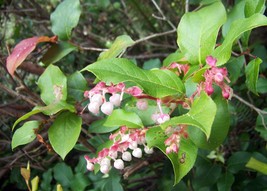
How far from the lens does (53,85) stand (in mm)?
773

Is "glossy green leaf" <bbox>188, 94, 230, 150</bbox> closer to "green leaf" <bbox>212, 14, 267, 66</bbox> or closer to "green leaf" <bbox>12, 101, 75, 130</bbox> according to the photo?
"green leaf" <bbox>212, 14, 267, 66</bbox>

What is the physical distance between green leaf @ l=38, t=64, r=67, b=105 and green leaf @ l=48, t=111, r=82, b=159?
42 mm

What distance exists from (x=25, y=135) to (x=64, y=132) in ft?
0.32

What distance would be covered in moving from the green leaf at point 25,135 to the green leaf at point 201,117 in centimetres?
37

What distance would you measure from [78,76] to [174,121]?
40cm

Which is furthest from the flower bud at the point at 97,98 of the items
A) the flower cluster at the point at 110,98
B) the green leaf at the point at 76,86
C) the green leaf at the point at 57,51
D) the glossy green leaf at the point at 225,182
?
the glossy green leaf at the point at 225,182

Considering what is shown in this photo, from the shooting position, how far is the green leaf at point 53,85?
757 mm

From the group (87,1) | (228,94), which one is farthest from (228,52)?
(87,1)

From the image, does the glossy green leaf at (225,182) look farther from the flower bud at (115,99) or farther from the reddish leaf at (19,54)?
the reddish leaf at (19,54)

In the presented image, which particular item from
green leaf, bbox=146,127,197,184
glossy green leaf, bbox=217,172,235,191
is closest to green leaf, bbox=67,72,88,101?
green leaf, bbox=146,127,197,184

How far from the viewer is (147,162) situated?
41.1 inches

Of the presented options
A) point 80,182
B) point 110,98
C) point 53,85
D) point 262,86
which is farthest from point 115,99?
point 262,86

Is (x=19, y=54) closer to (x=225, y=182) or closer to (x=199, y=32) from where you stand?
(x=199, y=32)

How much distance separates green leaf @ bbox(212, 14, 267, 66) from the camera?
1.68 ft
